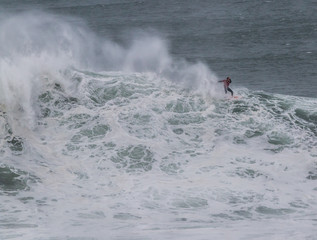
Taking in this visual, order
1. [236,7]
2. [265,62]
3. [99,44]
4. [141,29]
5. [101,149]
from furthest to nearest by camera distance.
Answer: [236,7]
[141,29]
[99,44]
[265,62]
[101,149]

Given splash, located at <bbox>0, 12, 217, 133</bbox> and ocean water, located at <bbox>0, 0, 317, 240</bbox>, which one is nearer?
ocean water, located at <bbox>0, 0, 317, 240</bbox>

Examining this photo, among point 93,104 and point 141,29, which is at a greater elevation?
point 141,29

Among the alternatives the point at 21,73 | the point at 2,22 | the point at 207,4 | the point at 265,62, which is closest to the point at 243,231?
the point at 21,73

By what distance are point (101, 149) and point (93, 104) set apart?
17.4 feet

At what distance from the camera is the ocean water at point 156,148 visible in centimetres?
2294

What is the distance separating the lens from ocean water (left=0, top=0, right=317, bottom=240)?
75.3ft

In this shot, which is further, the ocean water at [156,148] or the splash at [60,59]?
the splash at [60,59]

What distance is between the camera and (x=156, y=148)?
2950 cm

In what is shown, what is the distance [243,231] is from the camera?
21922mm

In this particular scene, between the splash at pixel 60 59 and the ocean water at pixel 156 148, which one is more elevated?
the splash at pixel 60 59

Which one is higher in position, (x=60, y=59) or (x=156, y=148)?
(x=60, y=59)

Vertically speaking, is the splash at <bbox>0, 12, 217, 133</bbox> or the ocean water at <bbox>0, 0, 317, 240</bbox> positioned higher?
the splash at <bbox>0, 12, 217, 133</bbox>

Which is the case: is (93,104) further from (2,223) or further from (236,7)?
(236,7)

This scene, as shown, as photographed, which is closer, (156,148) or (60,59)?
(156,148)
